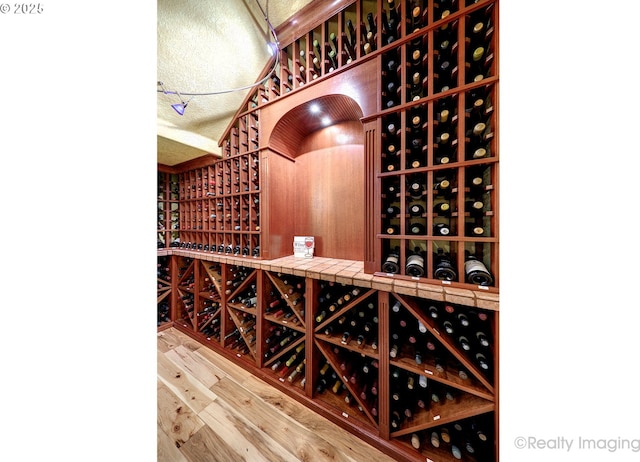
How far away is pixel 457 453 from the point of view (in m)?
1.10

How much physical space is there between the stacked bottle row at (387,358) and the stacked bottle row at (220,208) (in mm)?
541

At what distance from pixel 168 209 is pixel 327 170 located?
2739mm

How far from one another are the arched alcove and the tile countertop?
239 millimetres

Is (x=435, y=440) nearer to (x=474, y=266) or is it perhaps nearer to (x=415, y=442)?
(x=415, y=442)

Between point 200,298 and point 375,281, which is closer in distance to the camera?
point 375,281

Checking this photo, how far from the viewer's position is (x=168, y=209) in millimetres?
3088

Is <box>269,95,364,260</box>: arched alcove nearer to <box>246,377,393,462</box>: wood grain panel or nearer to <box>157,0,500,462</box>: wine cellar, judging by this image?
<box>157,0,500,462</box>: wine cellar

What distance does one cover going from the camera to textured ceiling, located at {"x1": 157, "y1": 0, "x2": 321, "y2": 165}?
1.61 metres

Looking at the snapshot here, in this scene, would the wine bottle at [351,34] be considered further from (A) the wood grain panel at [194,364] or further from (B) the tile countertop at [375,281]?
(A) the wood grain panel at [194,364]

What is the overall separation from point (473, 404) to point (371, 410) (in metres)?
0.63

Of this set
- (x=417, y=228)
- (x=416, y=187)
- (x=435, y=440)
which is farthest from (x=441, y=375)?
(x=416, y=187)

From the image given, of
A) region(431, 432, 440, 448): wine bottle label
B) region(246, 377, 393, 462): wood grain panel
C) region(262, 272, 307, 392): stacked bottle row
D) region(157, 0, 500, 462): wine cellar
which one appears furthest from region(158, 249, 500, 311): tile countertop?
region(246, 377, 393, 462): wood grain panel
